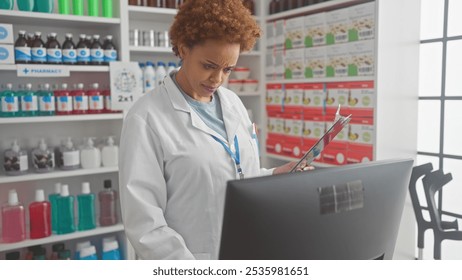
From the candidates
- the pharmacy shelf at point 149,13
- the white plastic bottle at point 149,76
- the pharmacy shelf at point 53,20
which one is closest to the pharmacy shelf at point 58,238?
the white plastic bottle at point 149,76

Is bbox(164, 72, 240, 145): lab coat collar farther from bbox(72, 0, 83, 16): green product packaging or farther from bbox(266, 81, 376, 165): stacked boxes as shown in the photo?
bbox(72, 0, 83, 16): green product packaging

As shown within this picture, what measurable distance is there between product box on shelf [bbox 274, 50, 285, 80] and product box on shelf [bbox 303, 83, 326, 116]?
302mm

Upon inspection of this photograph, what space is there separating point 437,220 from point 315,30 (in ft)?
5.06

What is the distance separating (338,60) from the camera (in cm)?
293

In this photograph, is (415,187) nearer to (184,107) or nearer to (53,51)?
(184,107)

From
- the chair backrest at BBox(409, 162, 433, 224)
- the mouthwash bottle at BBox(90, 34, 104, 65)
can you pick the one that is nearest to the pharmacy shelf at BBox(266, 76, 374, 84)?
the chair backrest at BBox(409, 162, 433, 224)

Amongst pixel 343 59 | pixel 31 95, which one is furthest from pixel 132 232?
pixel 343 59

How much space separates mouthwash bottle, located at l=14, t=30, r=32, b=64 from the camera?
262cm

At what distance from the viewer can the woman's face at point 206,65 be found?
1.28m

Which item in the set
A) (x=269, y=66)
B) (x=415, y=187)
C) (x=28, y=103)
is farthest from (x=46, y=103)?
(x=415, y=187)

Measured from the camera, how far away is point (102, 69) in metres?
2.88

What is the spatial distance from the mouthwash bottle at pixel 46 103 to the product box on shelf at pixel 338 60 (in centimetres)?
188

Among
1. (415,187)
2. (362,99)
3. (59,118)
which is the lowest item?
(415,187)

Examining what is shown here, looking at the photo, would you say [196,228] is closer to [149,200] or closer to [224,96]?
[149,200]
